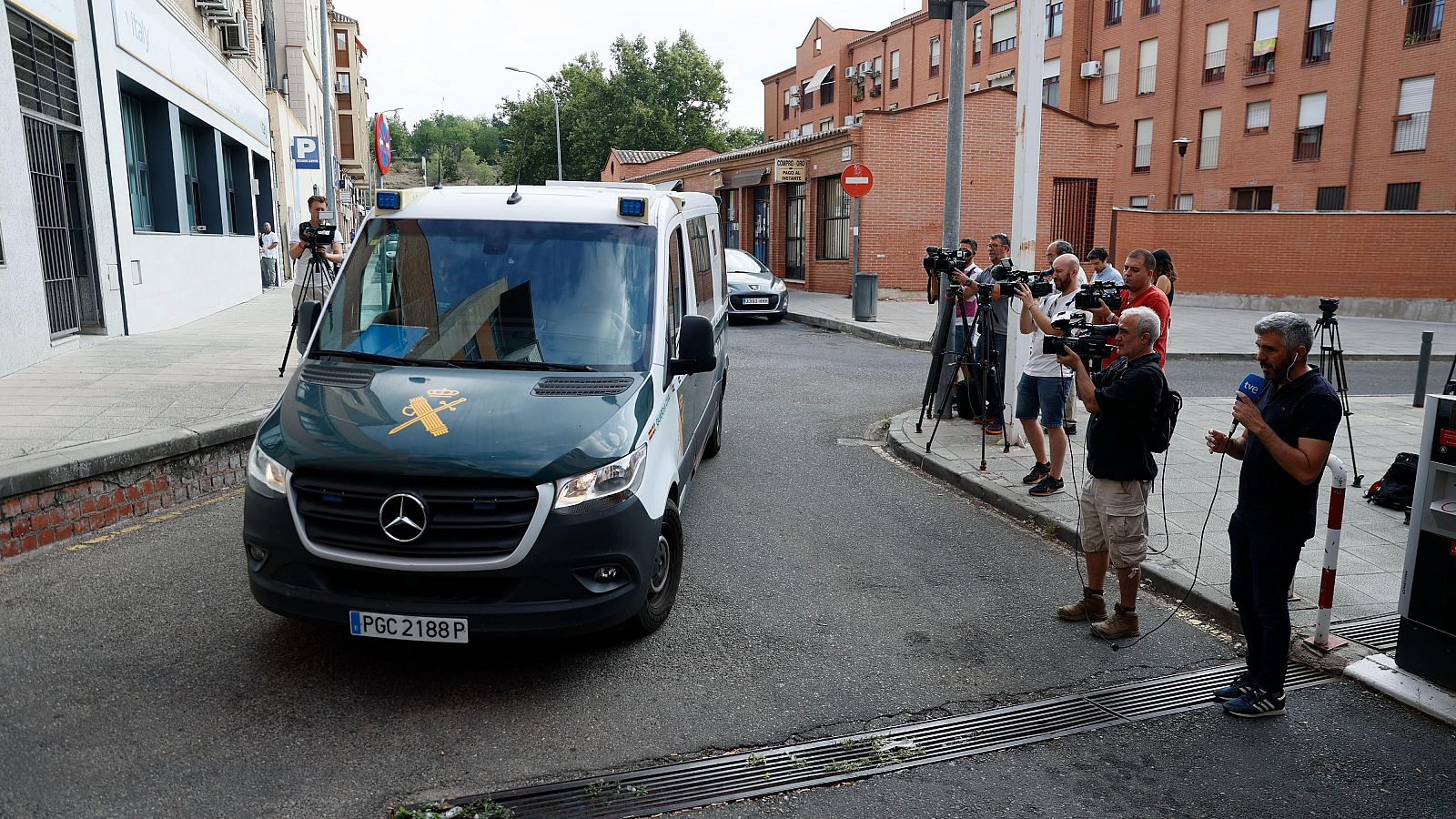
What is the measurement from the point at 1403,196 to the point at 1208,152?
748 centimetres

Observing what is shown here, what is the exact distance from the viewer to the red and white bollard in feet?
15.2

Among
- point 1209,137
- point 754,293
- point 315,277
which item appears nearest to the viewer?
point 315,277

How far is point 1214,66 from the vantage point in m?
36.7

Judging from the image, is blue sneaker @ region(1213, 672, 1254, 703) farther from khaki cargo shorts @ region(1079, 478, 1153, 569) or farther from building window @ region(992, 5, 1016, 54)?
building window @ region(992, 5, 1016, 54)

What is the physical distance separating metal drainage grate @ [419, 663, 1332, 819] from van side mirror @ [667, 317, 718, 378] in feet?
6.66

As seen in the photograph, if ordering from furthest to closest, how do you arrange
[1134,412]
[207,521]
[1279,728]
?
1. [207,521]
2. [1134,412]
3. [1279,728]

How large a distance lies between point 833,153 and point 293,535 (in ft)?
77.4

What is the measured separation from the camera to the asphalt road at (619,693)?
349 centimetres

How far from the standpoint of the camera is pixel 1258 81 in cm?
3462

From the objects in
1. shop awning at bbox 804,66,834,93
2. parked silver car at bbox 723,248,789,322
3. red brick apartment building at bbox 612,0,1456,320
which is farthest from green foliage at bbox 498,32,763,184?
parked silver car at bbox 723,248,789,322

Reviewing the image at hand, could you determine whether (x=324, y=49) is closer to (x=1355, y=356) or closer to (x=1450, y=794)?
(x=1355, y=356)

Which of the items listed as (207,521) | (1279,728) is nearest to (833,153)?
(207,521)

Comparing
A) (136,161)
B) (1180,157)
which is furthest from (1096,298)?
(1180,157)

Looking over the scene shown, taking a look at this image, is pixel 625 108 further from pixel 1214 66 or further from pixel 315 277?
pixel 315 277
